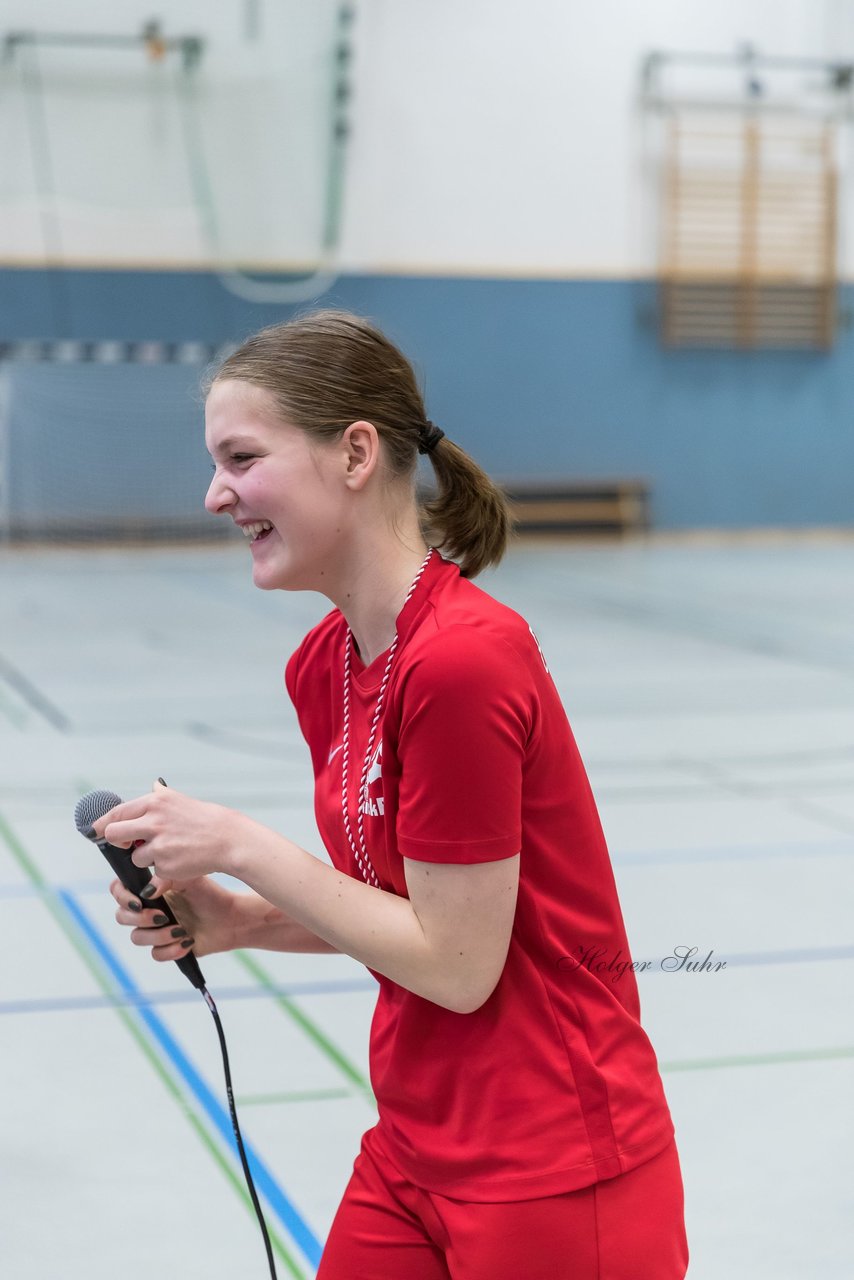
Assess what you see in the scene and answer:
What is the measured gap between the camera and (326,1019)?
98.3 inches

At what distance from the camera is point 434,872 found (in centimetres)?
118

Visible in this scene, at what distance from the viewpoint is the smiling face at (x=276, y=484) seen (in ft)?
4.17

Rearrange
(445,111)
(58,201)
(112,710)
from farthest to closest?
(445,111), (58,201), (112,710)

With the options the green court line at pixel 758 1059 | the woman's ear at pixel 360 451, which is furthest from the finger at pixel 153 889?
the green court line at pixel 758 1059

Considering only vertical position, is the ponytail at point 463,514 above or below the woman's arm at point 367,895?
above

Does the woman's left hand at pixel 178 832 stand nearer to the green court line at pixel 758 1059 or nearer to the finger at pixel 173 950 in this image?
the finger at pixel 173 950

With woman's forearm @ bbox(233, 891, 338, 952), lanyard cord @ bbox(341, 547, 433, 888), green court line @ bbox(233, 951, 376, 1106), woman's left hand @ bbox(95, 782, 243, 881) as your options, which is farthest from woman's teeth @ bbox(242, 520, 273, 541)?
green court line @ bbox(233, 951, 376, 1106)

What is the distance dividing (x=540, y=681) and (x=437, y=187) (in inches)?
372

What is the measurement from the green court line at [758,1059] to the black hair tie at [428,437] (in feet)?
4.13

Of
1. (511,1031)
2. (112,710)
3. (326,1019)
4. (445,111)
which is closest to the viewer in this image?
(511,1031)

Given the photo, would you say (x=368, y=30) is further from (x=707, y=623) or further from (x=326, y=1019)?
(x=326, y=1019)

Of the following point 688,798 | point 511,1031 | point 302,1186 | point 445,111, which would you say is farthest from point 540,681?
point 445,111

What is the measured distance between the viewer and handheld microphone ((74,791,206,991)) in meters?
1.26

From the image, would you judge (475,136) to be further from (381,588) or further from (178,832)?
(178,832)
